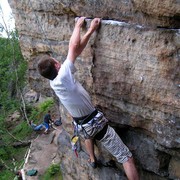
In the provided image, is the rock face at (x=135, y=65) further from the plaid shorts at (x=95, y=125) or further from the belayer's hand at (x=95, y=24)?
the plaid shorts at (x=95, y=125)

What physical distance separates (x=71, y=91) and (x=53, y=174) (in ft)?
18.7

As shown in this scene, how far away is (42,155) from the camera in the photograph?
11.7 m

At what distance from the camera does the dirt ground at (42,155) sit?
1068cm

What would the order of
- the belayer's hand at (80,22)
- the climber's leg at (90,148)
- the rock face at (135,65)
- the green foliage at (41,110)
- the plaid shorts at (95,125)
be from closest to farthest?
the rock face at (135,65) → the belayer's hand at (80,22) → the plaid shorts at (95,125) → the climber's leg at (90,148) → the green foliage at (41,110)

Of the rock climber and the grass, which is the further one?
the grass

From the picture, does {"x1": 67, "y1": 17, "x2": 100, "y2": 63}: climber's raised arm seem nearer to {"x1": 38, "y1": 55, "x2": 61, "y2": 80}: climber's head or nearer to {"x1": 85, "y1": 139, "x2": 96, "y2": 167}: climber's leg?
{"x1": 38, "y1": 55, "x2": 61, "y2": 80}: climber's head

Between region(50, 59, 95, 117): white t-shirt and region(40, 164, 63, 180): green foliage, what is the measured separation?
5034mm

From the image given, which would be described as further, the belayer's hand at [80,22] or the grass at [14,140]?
the grass at [14,140]

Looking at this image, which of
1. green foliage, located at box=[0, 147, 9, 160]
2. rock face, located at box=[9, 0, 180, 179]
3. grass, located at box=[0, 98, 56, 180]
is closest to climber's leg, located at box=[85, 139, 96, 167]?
rock face, located at box=[9, 0, 180, 179]

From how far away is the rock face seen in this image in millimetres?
4438

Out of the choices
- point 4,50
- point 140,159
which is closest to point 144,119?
point 140,159

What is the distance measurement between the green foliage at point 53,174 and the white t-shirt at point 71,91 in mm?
5034

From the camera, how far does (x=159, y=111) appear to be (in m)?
4.88

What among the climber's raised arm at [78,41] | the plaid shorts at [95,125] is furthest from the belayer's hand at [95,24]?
the plaid shorts at [95,125]
